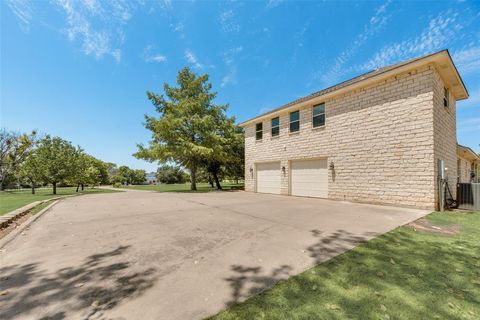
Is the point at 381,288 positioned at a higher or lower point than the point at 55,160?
lower

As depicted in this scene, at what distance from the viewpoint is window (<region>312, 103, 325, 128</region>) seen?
11.0 m

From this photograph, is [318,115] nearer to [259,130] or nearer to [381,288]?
[259,130]

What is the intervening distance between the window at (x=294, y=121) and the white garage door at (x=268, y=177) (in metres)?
2.55

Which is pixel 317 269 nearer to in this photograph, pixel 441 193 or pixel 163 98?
pixel 441 193

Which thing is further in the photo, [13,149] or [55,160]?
[13,149]

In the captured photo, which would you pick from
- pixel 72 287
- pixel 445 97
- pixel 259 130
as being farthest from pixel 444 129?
pixel 72 287

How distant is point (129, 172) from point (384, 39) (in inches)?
2448

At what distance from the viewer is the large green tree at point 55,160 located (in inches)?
701

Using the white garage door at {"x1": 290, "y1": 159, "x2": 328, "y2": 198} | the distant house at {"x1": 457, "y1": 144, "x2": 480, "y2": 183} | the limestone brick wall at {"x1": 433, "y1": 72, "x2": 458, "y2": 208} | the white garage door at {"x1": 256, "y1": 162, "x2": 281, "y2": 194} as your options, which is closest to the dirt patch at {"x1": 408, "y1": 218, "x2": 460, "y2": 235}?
the limestone brick wall at {"x1": 433, "y1": 72, "x2": 458, "y2": 208}

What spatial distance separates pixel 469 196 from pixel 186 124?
17.8 metres

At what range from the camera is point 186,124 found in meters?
17.9

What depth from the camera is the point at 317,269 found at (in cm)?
272

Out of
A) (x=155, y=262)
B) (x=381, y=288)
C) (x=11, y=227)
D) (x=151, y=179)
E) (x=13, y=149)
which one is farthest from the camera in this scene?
(x=151, y=179)

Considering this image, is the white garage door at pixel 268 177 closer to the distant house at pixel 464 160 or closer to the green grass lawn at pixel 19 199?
the distant house at pixel 464 160
